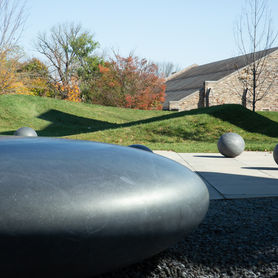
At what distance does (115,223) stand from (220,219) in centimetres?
233

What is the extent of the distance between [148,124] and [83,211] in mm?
15528

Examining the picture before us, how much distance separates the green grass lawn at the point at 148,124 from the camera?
14968 mm

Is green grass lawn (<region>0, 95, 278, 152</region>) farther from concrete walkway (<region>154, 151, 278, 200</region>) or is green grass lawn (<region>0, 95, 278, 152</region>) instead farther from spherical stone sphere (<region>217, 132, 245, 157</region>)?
concrete walkway (<region>154, 151, 278, 200</region>)

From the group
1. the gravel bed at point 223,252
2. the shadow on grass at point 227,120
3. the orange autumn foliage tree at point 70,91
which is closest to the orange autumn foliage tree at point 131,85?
the orange autumn foliage tree at point 70,91

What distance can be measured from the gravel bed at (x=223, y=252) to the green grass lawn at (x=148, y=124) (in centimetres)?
797

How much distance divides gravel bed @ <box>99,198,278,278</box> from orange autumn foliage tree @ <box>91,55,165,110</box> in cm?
3159

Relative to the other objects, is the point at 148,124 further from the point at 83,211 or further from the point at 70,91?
the point at 70,91

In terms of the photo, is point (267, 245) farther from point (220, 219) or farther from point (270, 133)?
point (270, 133)

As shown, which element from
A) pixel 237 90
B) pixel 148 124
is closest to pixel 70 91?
pixel 237 90

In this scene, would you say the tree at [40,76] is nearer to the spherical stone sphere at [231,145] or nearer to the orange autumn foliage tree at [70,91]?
the orange autumn foliage tree at [70,91]

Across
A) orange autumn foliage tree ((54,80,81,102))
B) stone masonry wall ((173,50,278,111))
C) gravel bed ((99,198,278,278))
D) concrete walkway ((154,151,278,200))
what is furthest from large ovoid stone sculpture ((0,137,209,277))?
orange autumn foliage tree ((54,80,81,102))

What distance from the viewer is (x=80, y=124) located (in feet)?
79.8

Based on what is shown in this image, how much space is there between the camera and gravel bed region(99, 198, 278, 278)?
274cm

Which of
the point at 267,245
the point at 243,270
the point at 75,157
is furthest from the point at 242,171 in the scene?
the point at 75,157
